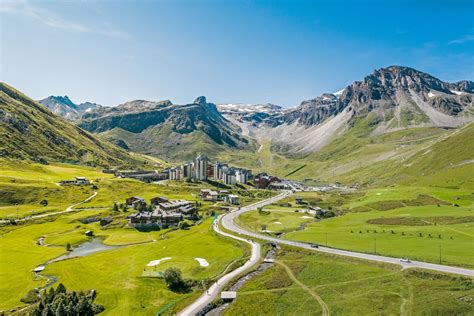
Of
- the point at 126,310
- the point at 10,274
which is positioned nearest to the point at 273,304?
the point at 126,310

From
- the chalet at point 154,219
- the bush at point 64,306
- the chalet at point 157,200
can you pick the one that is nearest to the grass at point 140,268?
the bush at point 64,306

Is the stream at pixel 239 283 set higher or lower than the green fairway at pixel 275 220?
lower

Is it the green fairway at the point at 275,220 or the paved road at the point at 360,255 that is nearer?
the paved road at the point at 360,255

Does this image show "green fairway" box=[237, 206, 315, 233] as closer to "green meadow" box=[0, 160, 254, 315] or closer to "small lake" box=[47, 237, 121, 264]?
"green meadow" box=[0, 160, 254, 315]

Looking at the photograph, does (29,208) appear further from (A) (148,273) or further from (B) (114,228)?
(A) (148,273)

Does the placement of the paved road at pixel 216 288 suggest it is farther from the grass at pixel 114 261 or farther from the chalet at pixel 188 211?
the chalet at pixel 188 211

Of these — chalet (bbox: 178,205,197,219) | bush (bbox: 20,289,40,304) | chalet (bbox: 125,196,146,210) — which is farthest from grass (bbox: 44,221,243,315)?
chalet (bbox: 125,196,146,210)
